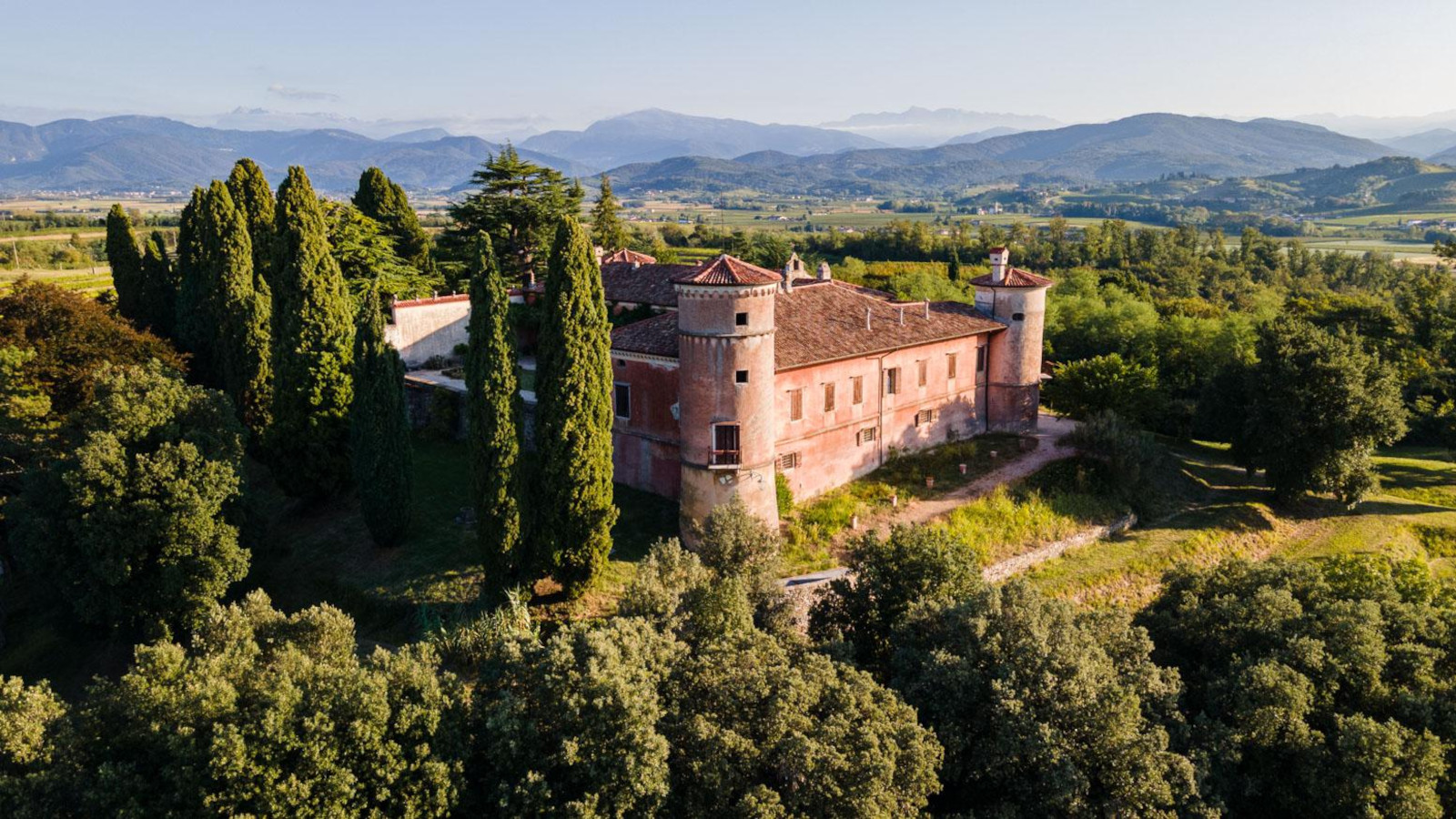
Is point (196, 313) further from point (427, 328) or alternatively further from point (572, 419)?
point (572, 419)

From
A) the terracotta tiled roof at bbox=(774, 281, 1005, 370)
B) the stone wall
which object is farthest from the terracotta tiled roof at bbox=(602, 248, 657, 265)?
the terracotta tiled roof at bbox=(774, 281, 1005, 370)

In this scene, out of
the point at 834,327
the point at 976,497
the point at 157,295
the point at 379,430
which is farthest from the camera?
the point at 157,295

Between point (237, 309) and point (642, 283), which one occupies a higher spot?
point (642, 283)

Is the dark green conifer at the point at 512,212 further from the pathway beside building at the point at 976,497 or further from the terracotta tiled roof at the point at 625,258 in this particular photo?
the pathway beside building at the point at 976,497

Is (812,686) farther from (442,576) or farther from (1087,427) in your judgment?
(1087,427)

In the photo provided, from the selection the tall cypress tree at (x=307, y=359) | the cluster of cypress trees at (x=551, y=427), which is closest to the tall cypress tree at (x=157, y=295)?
the tall cypress tree at (x=307, y=359)

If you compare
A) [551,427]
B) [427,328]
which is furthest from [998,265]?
[427,328]

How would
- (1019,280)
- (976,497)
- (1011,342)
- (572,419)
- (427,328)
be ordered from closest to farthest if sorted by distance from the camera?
(572,419), (976,497), (1019,280), (1011,342), (427,328)
